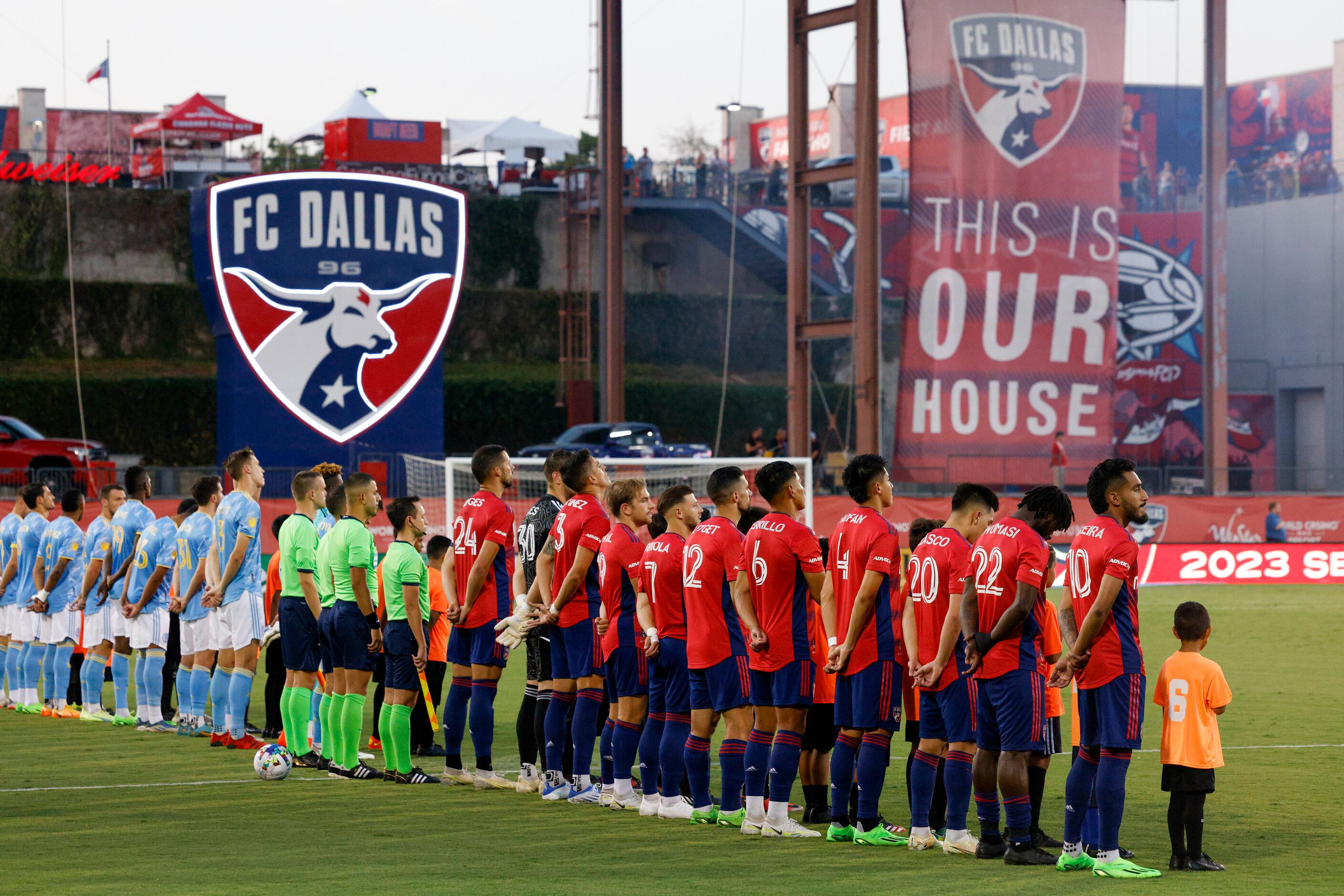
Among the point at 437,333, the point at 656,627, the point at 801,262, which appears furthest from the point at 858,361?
the point at 656,627

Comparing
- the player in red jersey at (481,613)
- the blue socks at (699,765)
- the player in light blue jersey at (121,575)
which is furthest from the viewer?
the player in light blue jersey at (121,575)

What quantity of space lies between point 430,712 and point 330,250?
1480 centimetres

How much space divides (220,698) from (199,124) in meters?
39.8

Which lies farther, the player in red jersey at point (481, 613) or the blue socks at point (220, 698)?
the blue socks at point (220, 698)

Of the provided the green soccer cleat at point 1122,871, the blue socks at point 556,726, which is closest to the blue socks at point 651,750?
the blue socks at point 556,726

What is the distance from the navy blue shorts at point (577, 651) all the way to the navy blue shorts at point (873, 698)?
2.06 meters

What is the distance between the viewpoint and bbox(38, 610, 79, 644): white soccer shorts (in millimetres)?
15031

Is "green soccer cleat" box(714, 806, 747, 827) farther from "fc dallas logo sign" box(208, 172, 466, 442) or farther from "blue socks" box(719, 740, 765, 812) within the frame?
"fc dallas logo sign" box(208, 172, 466, 442)

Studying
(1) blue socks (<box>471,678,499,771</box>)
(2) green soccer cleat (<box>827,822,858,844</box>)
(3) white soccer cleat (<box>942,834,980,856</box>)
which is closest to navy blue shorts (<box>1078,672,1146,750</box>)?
(3) white soccer cleat (<box>942,834,980,856</box>)

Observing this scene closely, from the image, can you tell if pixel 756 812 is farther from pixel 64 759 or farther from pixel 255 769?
pixel 64 759

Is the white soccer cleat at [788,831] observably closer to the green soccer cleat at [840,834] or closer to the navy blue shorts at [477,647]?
the green soccer cleat at [840,834]

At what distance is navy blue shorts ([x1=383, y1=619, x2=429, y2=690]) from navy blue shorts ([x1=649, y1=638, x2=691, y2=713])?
1868 mm

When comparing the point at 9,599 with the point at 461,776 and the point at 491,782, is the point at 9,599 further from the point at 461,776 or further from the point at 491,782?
the point at 491,782

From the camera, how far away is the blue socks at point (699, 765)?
9.17 m
